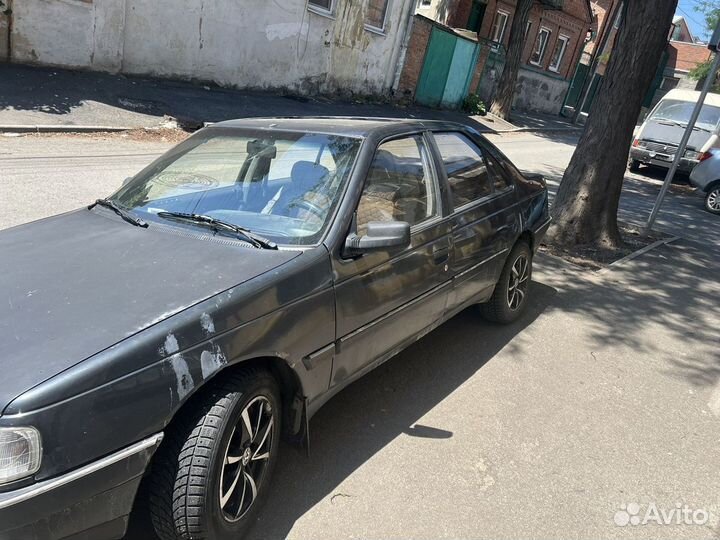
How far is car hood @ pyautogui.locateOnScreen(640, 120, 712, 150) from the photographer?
1423cm

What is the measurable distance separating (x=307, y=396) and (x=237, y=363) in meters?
0.49

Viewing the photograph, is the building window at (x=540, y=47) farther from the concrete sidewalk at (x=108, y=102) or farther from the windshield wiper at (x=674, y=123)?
the concrete sidewalk at (x=108, y=102)

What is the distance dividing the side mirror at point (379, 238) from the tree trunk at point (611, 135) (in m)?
5.00

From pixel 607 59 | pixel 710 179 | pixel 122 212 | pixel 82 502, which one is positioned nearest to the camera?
pixel 82 502

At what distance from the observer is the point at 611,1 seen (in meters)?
33.2

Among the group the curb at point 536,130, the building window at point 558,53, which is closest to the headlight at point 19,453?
the curb at point 536,130

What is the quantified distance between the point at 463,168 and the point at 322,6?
14630mm

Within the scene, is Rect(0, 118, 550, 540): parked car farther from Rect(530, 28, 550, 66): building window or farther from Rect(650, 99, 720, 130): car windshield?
Rect(530, 28, 550, 66): building window


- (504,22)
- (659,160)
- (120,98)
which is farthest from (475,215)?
(504,22)

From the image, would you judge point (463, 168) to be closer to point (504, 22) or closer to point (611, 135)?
point (611, 135)

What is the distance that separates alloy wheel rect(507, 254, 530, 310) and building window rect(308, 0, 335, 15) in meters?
13.7

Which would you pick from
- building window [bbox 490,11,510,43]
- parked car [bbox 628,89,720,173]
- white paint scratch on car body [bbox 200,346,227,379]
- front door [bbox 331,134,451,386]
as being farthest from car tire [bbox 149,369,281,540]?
building window [bbox 490,11,510,43]

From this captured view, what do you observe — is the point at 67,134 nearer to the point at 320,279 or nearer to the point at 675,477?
the point at 320,279

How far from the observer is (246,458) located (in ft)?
8.00
